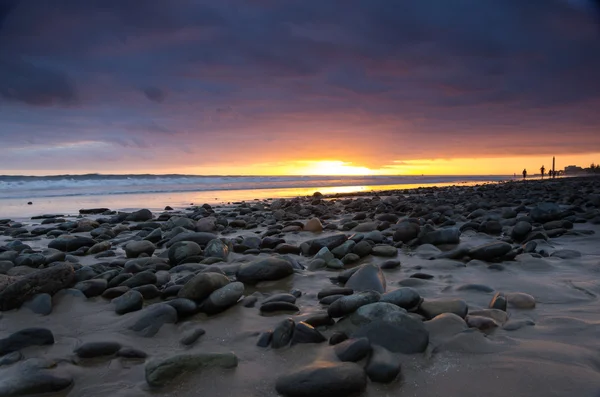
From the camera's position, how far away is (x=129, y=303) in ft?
8.45

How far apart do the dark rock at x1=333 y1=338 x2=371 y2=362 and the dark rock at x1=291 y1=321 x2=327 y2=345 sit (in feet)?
0.65

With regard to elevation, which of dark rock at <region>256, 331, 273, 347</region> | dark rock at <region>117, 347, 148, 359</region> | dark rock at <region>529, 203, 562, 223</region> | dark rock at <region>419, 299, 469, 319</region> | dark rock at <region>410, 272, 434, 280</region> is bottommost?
dark rock at <region>117, 347, 148, 359</region>

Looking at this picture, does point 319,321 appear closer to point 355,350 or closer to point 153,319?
point 355,350

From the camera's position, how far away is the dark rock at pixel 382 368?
1567 millimetres

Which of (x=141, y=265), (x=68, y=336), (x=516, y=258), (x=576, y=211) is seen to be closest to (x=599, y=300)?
(x=516, y=258)

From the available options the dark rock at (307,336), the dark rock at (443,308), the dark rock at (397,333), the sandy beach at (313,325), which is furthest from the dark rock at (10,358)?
the dark rock at (443,308)

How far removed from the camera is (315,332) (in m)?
1.96

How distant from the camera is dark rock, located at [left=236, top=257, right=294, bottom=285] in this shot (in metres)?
3.11

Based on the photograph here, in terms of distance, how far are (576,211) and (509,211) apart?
1.13 metres

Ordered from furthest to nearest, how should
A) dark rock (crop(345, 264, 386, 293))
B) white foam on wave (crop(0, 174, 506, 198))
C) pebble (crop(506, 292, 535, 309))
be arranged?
white foam on wave (crop(0, 174, 506, 198)) → dark rock (crop(345, 264, 386, 293)) → pebble (crop(506, 292, 535, 309))

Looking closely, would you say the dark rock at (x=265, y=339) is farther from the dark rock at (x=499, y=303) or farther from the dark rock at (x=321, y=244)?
the dark rock at (x=321, y=244)

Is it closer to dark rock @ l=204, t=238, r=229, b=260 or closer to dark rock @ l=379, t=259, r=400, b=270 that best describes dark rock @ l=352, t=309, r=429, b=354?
dark rock @ l=379, t=259, r=400, b=270

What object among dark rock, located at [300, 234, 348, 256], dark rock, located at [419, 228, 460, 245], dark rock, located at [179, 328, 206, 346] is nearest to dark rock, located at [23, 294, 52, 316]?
dark rock, located at [179, 328, 206, 346]

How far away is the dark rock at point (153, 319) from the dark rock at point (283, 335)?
734mm
